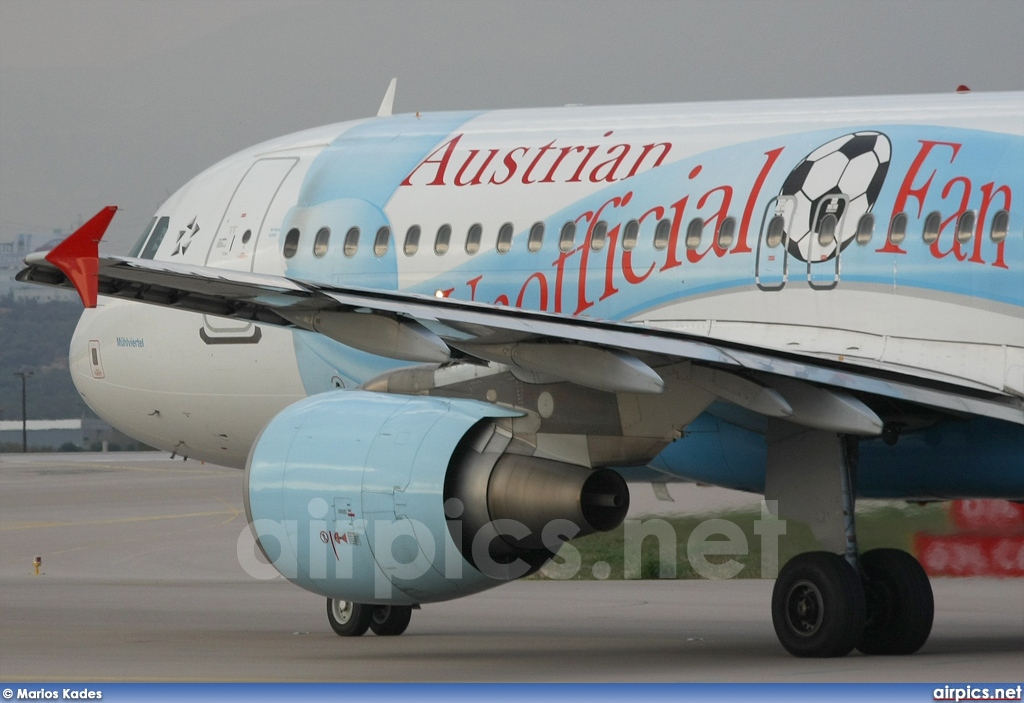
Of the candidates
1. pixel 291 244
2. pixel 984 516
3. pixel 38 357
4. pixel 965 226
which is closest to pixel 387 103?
pixel 291 244

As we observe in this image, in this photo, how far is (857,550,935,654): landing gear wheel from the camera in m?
13.6

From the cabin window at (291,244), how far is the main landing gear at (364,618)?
330 centimetres

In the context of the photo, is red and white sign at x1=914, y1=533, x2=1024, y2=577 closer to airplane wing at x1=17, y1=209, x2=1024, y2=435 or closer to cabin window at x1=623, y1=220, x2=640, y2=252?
cabin window at x1=623, y1=220, x2=640, y2=252

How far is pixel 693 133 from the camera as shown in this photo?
47.2ft

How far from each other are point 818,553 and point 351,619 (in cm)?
549

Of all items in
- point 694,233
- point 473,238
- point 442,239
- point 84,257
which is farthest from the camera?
point 442,239

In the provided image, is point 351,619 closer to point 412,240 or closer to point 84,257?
point 412,240

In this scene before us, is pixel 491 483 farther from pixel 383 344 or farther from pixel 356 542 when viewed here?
pixel 383 344

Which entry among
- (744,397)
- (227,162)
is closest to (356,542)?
(744,397)

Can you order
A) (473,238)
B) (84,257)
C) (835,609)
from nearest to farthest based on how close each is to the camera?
(84,257) → (835,609) → (473,238)

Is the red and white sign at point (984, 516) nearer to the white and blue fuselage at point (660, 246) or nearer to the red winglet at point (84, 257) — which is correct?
the white and blue fuselage at point (660, 246)

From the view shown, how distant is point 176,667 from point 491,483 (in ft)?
9.78

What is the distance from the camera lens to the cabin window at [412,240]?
1543 cm

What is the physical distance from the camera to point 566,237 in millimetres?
14609
